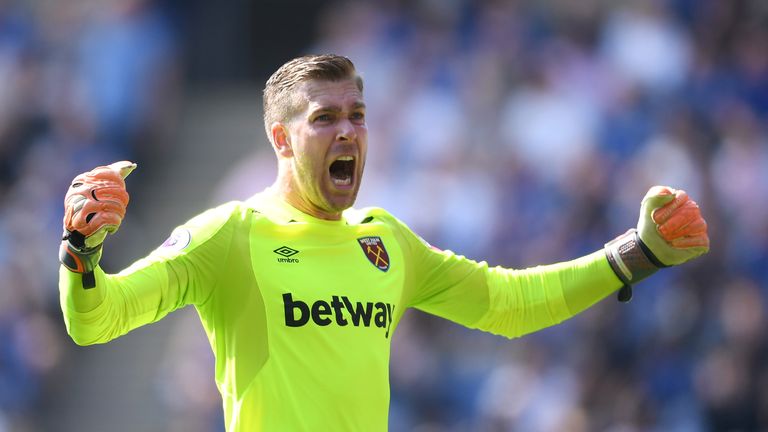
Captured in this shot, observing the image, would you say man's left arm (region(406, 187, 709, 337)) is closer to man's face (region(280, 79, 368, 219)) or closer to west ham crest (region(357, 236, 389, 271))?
west ham crest (region(357, 236, 389, 271))

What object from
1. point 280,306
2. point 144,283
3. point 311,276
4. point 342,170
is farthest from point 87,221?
point 342,170

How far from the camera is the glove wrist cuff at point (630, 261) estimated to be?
18.2 feet

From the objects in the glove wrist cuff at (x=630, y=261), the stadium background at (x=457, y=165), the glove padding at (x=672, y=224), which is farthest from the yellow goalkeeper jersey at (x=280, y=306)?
the stadium background at (x=457, y=165)

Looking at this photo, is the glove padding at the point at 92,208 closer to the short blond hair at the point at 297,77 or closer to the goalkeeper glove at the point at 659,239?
the short blond hair at the point at 297,77

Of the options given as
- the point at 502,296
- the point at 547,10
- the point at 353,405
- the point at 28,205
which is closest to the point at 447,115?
the point at 547,10

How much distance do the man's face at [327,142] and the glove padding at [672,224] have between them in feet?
4.04

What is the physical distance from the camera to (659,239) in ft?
17.9

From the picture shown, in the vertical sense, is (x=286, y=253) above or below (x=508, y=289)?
above

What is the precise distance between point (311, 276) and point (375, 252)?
39 cm

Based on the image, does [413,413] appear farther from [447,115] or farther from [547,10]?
[547,10]

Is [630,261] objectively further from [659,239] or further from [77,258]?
[77,258]

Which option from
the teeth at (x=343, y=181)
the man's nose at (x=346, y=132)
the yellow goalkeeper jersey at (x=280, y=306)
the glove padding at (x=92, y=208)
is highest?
the man's nose at (x=346, y=132)

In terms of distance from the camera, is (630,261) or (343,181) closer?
(343,181)

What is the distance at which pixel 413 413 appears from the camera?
392 inches
